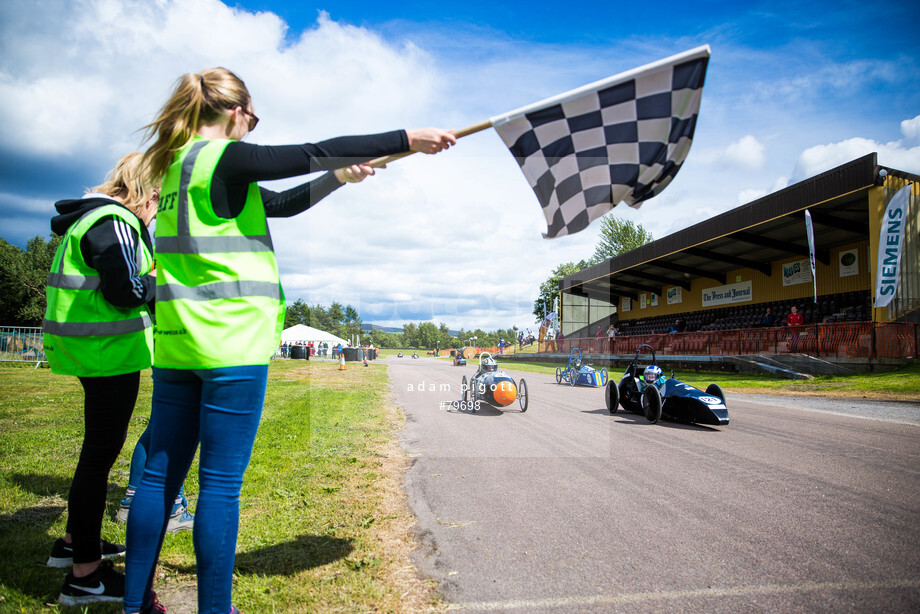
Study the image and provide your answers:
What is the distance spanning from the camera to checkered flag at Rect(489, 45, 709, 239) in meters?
2.46

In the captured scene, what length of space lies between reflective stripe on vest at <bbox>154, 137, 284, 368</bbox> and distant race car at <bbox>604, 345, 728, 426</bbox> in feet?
20.9

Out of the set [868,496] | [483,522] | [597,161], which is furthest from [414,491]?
[868,496]

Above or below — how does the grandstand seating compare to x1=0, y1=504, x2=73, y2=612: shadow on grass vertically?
above

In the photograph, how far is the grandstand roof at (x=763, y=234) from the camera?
652 inches

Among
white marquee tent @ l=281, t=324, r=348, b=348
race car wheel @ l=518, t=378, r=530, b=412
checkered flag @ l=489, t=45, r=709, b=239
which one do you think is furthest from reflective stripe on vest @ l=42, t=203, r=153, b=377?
white marquee tent @ l=281, t=324, r=348, b=348

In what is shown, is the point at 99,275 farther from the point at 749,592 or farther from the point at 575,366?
the point at 575,366

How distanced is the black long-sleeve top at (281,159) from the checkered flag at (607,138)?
0.75 meters

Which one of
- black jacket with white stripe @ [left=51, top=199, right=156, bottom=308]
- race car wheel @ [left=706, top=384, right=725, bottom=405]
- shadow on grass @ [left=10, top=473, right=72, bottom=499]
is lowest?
shadow on grass @ [left=10, top=473, right=72, bottom=499]

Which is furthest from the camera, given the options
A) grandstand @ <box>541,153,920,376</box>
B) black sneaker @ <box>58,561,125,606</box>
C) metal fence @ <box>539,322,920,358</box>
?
grandstand @ <box>541,153,920,376</box>

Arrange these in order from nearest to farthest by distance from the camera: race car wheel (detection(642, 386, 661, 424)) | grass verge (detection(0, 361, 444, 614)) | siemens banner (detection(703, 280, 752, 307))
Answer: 1. grass verge (detection(0, 361, 444, 614))
2. race car wheel (detection(642, 386, 661, 424))
3. siemens banner (detection(703, 280, 752, 307))

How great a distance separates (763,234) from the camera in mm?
22016

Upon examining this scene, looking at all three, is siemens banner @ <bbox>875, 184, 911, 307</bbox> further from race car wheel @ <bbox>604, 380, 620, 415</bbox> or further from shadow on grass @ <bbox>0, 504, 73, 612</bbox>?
shadow on grass @ <bbox>0, 504, 73, 612</bbox>

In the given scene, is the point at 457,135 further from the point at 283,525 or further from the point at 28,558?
the point at 28,558

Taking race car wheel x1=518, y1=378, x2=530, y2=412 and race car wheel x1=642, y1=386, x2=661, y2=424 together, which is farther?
race car wheel x1=518, y1=378, x2=530, y2=412
